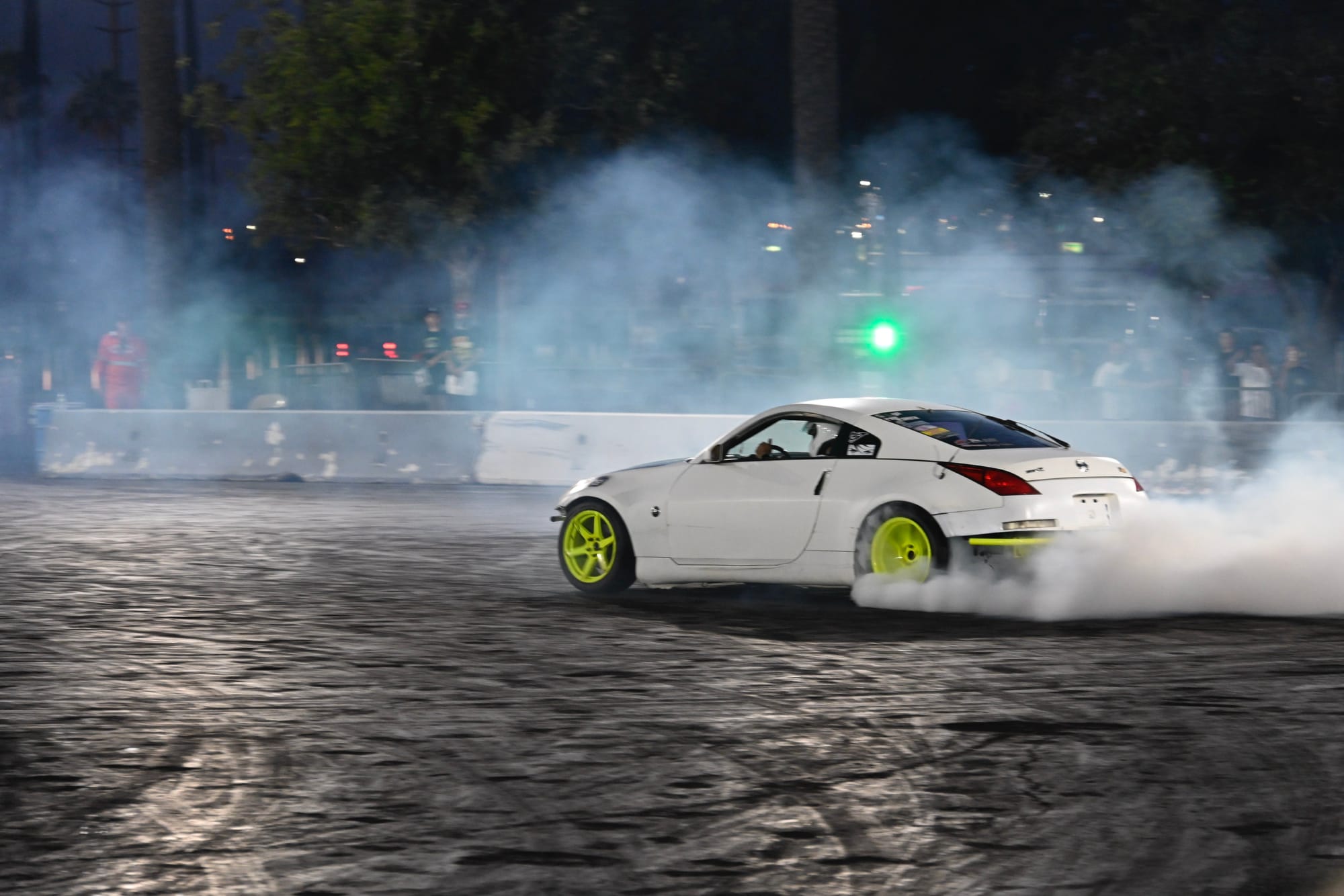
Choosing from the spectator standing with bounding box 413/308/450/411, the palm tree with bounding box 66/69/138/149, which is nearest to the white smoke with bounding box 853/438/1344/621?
the spectator standing with bounding box 413/308/450/411

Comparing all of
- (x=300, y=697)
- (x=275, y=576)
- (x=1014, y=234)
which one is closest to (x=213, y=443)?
(x=275, y=576)

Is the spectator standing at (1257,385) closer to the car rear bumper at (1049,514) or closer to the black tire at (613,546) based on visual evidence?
the car rear bumper at (1049,514)

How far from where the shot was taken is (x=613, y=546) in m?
11.2

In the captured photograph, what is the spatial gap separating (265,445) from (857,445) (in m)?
12.8

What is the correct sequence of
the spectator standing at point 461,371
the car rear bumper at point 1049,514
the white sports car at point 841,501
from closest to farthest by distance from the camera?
the car rear bumper at point 1049,514, the white sports car at point 841,501, the spectator standing at point 461,371

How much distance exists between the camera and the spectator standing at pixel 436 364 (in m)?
25.8

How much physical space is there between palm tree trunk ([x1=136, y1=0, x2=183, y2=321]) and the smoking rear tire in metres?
18.7

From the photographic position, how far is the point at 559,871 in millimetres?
5188

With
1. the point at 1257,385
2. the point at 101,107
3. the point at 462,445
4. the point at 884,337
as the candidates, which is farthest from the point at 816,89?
the point at 101,107

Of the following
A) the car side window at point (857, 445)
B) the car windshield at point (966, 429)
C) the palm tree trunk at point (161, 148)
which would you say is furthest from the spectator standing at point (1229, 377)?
the palm tree trunk at point (161, 148)

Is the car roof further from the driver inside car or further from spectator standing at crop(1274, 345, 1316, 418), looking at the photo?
spectator standing at crop(1274, 345, 1316, 418)

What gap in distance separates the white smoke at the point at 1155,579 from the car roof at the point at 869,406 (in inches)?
41.2

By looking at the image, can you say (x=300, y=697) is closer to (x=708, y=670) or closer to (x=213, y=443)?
(x=708, y=670)

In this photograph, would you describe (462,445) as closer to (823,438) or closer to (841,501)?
(823,438)
